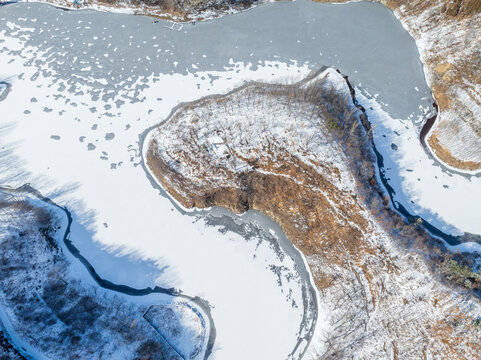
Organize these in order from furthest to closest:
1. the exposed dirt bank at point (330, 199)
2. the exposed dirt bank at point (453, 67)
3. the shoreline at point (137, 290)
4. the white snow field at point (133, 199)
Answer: the exposed dirt bank at point (453, 67) → the white snow field at point (133, 199) → the shoreline at point (137, 290) → the exposed dirt bank at point (330, 199)

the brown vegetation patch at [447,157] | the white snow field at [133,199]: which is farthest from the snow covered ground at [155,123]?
the brown vegetation patch at [447,157]

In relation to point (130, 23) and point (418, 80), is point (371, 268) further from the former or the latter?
point (130, 23)

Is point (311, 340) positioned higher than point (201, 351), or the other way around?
point (311, 340)

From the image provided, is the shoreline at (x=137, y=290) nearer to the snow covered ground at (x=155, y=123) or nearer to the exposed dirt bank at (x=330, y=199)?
the snow covered ground at (x=155, y=123)

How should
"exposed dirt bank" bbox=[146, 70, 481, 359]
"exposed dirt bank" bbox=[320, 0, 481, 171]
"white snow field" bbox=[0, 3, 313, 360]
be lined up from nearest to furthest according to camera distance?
"exposed dirt bank" bbox=[146, 70, 481, 359] → "white snow field" bbox=[0, 3, 313, 360] → "exposed dirt bank" bbox=[320, 0, 481, 171]

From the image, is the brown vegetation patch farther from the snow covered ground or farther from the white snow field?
the white snow field

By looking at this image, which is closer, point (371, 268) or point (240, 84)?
point (371, 268)

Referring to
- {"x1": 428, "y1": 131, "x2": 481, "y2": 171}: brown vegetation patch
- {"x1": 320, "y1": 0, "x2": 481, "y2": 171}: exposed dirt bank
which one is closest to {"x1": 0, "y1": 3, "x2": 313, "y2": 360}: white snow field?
{"x1": 320, "y1": 0, "x2": 481, "y2": 171}: exposed dirt bank

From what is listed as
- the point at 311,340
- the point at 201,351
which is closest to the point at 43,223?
the point at 201,351

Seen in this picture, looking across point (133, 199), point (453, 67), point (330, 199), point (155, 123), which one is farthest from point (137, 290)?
point (453, 67)
